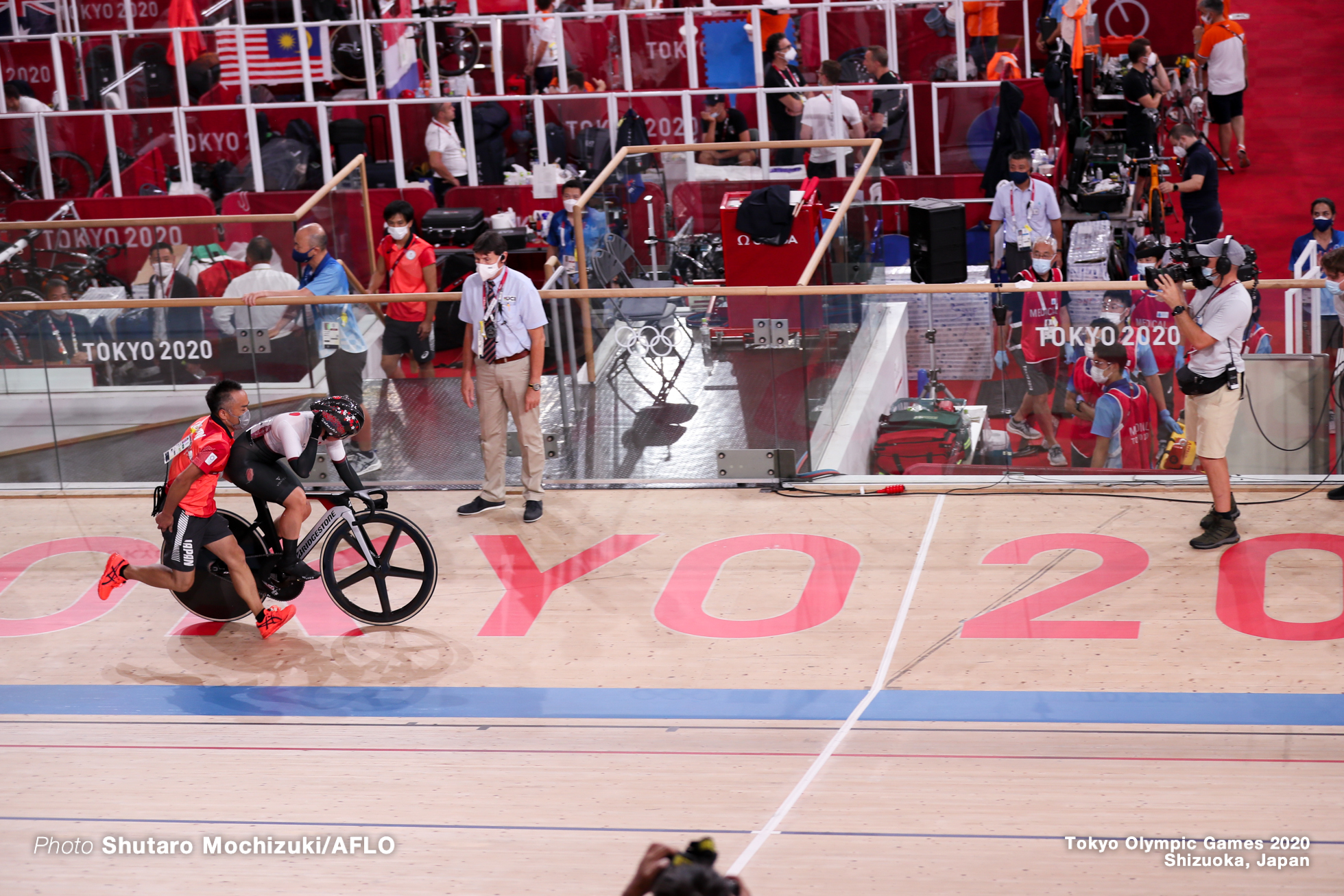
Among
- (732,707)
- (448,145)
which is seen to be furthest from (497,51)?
(732,707)

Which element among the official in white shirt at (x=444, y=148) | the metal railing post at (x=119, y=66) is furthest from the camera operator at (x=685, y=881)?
the metal railing post at (x=119, y=66)

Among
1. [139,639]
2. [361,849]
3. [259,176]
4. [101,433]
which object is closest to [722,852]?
[361,849]

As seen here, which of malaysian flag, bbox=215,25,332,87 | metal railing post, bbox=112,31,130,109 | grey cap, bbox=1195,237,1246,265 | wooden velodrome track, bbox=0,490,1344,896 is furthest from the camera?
metal railing post, bbox=112,31,130,109

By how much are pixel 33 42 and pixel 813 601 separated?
14.3 m

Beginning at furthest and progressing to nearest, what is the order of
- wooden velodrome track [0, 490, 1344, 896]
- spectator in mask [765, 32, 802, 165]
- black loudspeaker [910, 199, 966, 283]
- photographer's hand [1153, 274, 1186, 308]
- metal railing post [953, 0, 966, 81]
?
metal railing post [953, 0, 966, 81], spectator in mask [765, 32, 802, 165], black loudspeaker [910, 199, 966, 283], photographer's hand [1153, 274, 1186, 308], wooden velodrome track [0, 490, 1344, 896]

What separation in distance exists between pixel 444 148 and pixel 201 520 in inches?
349

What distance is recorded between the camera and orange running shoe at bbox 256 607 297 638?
26.0ft

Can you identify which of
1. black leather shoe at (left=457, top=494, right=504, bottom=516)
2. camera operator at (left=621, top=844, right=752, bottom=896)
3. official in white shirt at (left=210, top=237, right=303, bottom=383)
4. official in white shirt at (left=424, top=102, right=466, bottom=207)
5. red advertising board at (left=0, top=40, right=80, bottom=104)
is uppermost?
red advertising board at (left=0, top=40, right=80, bottom=104)

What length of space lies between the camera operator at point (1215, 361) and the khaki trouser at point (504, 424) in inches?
149

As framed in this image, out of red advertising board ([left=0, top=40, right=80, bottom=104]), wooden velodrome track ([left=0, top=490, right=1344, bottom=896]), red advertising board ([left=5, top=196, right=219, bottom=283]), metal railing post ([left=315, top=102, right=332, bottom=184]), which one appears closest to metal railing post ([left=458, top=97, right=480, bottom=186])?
metal railing post ([left=315, top=102, right=332, bottom=184])

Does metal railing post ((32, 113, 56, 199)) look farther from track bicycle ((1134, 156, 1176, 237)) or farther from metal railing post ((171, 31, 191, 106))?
track bicycle ((1134, 156, 1176, 237))

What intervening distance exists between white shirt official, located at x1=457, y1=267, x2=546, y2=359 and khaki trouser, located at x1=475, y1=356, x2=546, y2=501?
12 centimetres

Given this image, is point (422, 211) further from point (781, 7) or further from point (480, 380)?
point (480, 380)

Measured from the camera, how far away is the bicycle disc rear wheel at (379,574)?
7.93 meters
